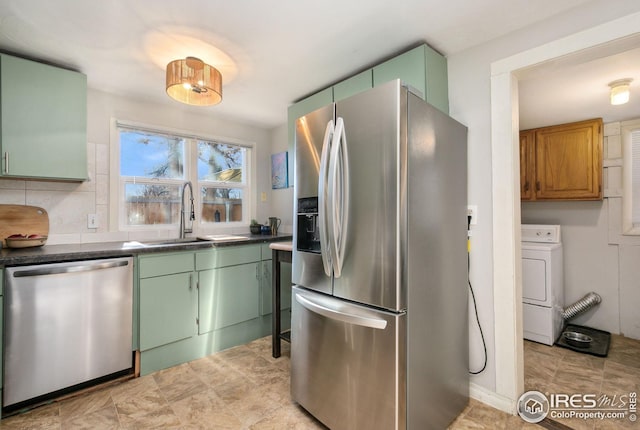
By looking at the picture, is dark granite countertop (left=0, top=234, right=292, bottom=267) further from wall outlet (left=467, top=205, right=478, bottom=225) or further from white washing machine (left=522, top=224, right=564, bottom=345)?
white washing machine (left=522, top=224, right=564, bottom=345)

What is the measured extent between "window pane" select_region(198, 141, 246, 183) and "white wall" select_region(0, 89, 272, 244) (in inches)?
8.2

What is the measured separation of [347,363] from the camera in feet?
4.79

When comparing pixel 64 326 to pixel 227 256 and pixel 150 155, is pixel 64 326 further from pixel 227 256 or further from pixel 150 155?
pixel 150 155

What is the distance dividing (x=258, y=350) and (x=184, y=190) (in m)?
1.74

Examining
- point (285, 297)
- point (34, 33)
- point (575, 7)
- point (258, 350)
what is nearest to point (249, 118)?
point (34, 33)

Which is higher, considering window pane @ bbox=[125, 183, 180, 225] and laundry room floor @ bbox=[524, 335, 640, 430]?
window pane @ bbox=[125, 183, 180, 225]

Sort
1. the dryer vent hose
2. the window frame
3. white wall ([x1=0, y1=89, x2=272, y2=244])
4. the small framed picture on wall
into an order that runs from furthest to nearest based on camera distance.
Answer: the small framed picture on wall < the dryer vent hose < the window frame < white wall ([x1=0, y1=89, x2=272, y2=244])

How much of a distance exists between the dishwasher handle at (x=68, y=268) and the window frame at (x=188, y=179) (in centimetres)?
77

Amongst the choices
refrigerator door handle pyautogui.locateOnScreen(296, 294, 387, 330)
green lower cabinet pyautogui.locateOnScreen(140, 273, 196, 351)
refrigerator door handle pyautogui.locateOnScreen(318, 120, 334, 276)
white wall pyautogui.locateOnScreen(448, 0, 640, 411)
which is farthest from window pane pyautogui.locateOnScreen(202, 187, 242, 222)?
white wall pyautogui.locateOnScreen(448, 0, 640, 411)

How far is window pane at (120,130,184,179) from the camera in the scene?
2.78 m

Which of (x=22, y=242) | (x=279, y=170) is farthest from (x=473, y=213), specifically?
(x=22, y=242)

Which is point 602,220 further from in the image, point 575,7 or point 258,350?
point 258,350

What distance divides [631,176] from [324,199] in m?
3.40

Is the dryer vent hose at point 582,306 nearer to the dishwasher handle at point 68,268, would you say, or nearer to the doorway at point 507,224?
the doorway at point 507,224
